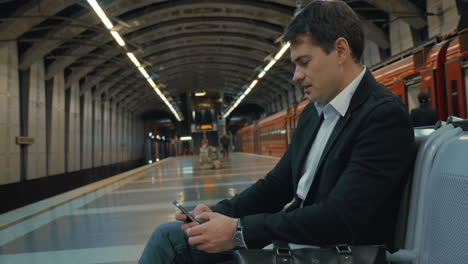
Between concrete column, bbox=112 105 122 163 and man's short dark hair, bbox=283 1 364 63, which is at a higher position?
concrete column, bbox=112 105 122 163

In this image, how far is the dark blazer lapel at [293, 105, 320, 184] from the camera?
1776 mm

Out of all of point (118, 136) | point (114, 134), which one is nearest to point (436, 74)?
point (114, 134)

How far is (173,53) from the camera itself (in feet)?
101

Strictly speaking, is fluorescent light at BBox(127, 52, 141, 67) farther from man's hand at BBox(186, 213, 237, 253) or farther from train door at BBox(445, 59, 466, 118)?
man's hand at BBox(186, 213, 237, 253)

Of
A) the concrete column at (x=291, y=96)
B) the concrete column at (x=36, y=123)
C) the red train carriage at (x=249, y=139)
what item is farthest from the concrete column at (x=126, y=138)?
the concrete column at (x=36, y=123)

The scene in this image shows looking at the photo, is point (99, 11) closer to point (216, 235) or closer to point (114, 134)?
point (216, 235)

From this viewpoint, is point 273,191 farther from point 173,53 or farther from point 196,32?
point 173,53

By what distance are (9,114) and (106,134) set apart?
19720 mm

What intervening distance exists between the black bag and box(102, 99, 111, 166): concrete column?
1421 inches

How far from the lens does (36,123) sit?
20.5m

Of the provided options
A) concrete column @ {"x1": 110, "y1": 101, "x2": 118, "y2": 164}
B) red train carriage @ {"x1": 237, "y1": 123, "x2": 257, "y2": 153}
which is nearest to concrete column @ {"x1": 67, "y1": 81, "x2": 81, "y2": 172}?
concrete column @ {"x1": 110, "y1": 101, "x2": 118, "y2": 164}

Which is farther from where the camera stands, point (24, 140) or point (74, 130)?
point (74, 130)

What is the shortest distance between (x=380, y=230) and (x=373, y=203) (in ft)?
0.60

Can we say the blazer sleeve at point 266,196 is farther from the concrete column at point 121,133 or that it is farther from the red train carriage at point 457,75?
the concrete column at point 121,133
